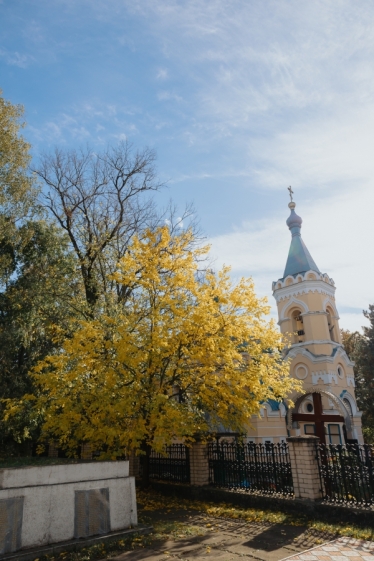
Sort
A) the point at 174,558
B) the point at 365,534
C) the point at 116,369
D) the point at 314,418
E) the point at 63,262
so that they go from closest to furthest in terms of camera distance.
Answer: the point at 174,558 → the point at 365,534 → the point at 116,369 → the point at 314,418 → the point at 63,262

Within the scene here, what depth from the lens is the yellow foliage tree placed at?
988 cm

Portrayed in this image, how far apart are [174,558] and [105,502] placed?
184cm

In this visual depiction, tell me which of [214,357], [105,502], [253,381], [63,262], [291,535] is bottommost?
[291,535]

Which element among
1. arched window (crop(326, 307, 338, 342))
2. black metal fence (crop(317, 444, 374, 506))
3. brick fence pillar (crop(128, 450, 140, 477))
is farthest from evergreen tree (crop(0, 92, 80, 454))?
arched window (crop(326, 307, 338, 342))

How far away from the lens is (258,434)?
22.0m

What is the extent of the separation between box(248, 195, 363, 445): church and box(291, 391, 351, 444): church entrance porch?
0.18ft

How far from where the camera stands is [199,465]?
11.9 metres

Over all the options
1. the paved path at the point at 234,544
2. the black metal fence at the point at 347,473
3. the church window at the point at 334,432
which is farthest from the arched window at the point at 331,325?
the paved path at the point at 234,544

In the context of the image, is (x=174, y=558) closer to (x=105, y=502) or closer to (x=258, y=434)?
(x=105, y=502)

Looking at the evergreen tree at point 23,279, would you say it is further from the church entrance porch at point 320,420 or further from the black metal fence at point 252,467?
the church entrance porch at point 320,420

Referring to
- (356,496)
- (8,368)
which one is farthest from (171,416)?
(8,368)

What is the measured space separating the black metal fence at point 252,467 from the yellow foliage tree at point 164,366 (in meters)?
0.99

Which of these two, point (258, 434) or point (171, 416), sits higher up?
point (171, 416)

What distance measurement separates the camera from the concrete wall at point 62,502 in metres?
6.39
